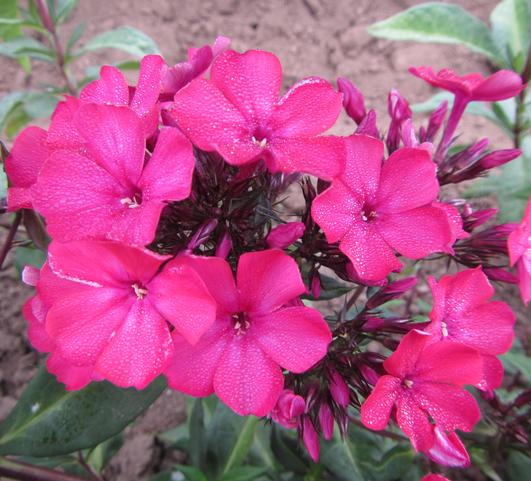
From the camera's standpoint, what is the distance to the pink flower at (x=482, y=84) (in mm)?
1085

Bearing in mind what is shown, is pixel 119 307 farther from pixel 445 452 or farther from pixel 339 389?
pixel 445 452

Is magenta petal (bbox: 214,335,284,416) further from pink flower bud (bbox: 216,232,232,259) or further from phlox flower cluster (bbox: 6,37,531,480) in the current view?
pink flower bud (bbox: 216,232,232,259)

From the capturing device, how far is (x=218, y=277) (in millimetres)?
845

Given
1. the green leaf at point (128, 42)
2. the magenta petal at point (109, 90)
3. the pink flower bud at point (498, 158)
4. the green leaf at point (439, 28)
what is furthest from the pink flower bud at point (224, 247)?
the green leaf at point (128, 42)

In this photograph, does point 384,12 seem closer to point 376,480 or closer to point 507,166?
point 507,166

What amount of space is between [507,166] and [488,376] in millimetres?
1043

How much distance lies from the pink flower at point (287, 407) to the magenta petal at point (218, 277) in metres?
0.18

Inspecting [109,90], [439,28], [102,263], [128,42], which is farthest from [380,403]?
[128,42]

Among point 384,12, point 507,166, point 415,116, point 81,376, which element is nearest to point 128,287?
point 81,376

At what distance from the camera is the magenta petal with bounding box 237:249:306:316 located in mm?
831

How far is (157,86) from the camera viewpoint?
3.17ft

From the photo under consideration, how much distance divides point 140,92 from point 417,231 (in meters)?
0.55

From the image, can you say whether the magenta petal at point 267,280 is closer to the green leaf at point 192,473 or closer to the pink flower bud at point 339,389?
the pink flower bud at point 339,389

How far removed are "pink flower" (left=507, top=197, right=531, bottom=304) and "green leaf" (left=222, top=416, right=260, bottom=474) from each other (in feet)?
2.49
